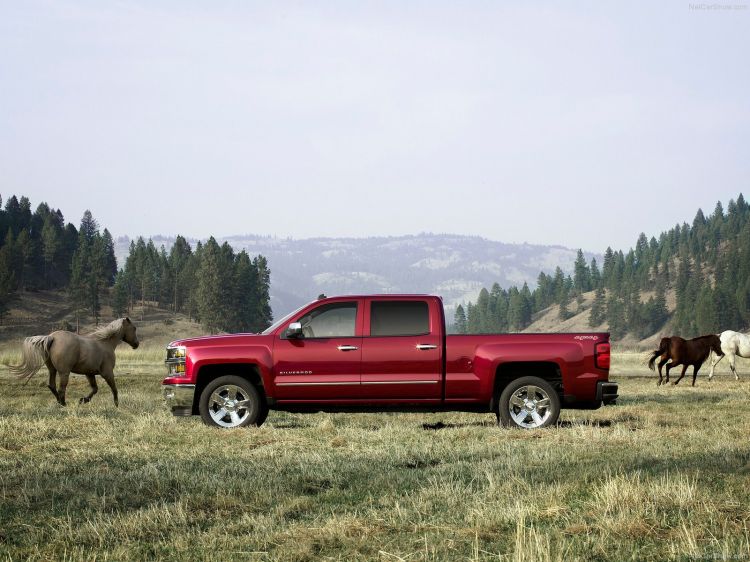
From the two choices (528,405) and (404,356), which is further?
(528,405)

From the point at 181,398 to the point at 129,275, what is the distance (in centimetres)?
15086

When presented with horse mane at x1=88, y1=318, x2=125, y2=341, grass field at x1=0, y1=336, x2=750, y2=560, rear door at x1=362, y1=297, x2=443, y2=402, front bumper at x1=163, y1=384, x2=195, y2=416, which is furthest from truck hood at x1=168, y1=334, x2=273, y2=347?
horse mane at x1=88, y1=318, x2=125, y2=341

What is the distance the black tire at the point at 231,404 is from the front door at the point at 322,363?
468 millimetres

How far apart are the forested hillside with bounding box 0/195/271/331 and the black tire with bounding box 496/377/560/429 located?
402 feet

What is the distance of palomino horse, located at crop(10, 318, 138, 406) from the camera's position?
65.4 ft

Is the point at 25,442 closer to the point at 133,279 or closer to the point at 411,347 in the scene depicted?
the point at 411,347

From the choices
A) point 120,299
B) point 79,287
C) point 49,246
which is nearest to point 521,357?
point 79,287

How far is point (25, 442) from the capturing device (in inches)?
523

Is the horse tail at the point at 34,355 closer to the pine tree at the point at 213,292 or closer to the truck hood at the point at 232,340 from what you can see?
the truck hood at the point at 232,340

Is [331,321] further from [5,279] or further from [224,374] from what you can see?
[5,279]

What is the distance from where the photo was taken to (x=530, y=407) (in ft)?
48.9

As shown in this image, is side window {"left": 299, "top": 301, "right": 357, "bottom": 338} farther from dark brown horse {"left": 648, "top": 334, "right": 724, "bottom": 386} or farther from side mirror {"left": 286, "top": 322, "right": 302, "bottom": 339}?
dark brown horse {"left": 648, "top": 334, "right": 724, "bottom": 386}

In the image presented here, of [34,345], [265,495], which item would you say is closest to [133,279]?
[34,345]

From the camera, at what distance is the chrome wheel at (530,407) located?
14.9m
